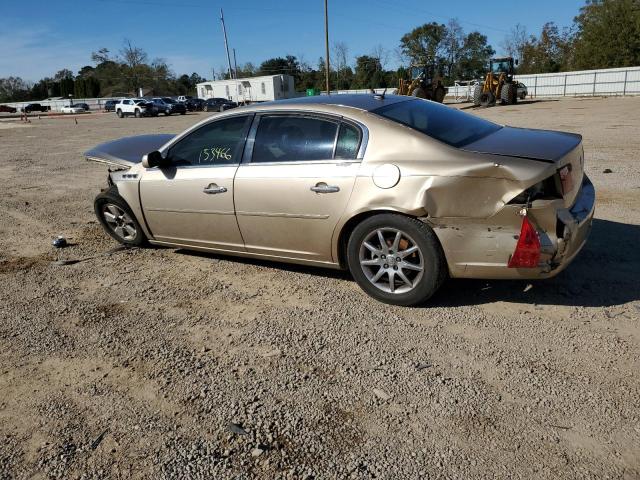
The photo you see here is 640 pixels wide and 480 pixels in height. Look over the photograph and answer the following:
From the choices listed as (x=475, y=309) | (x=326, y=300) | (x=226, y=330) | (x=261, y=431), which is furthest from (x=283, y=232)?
(x=261, y=431)

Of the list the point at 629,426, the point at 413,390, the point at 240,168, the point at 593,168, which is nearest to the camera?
the point at 629,426

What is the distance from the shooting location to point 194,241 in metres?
4.95

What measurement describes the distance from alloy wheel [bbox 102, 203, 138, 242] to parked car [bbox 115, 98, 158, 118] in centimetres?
4244

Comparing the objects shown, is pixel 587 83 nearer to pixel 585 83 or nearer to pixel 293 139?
pixel 585 83

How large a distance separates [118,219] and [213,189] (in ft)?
5.79

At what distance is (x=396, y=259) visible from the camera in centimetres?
372

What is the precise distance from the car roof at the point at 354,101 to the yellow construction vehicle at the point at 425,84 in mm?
24282

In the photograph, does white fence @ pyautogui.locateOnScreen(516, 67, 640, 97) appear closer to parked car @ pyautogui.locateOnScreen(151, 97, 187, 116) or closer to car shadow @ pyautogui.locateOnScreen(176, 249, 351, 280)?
parked car @ pyautogui.locateOnScreen(151, 97, 187, 116)

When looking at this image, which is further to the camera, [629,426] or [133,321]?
[133,321]

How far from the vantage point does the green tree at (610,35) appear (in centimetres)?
5291

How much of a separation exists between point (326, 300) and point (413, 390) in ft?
4.50

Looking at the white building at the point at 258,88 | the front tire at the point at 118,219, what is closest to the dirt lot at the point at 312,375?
the front tire at the point at 118,219

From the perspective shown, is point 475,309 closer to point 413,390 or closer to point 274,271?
point 413,390

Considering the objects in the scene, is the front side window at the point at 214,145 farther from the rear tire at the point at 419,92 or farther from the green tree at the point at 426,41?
the green tree at the point at 426,41
